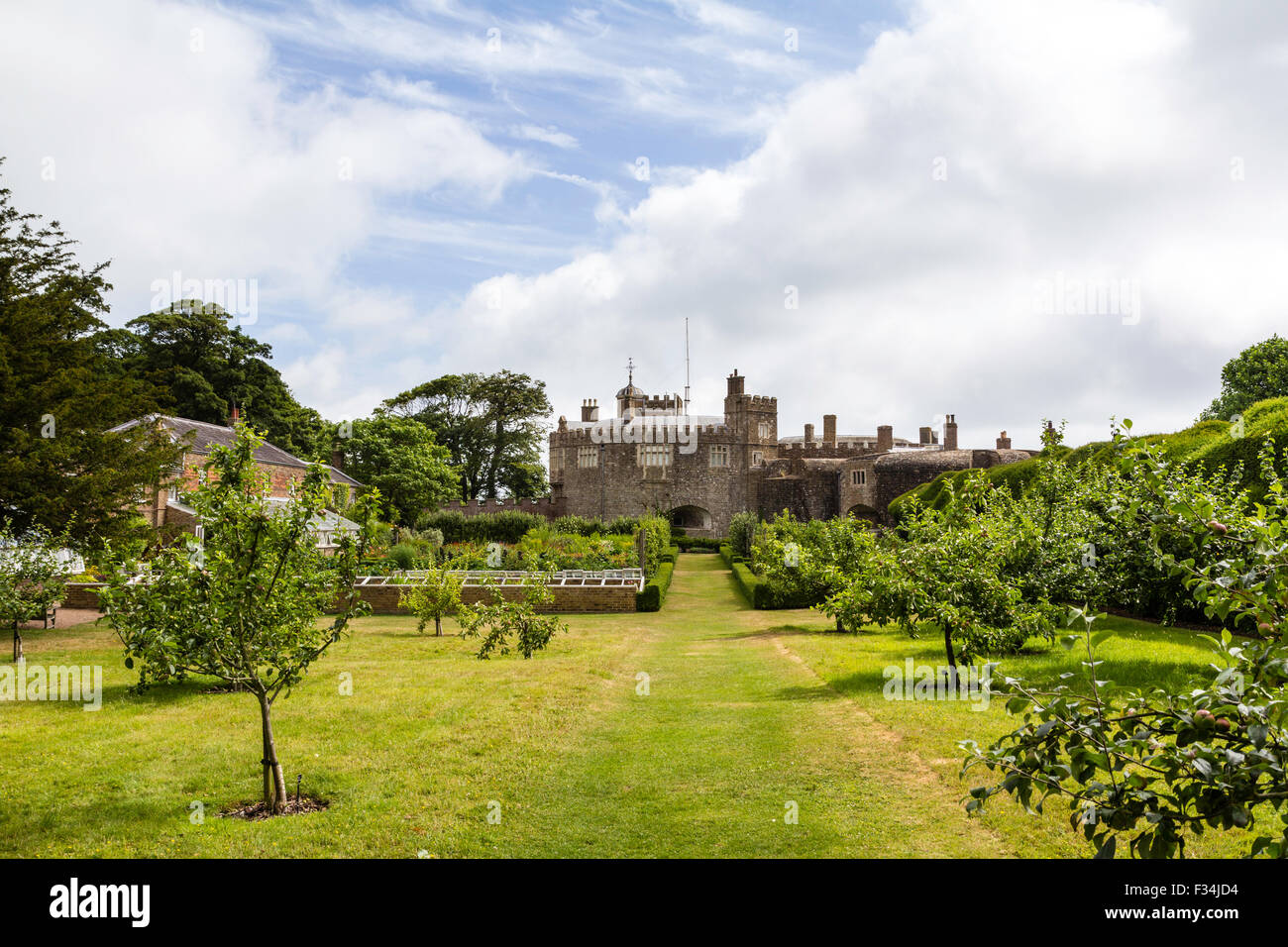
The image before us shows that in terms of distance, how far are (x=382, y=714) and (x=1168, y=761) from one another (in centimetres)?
918

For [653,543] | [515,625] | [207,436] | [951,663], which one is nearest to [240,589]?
[951,663]

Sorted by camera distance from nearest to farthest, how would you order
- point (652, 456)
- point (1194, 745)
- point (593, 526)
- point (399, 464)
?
1. point (1194, 745)
2. point (399, 464)
3. point (593, 526)
4. point (652, 456)

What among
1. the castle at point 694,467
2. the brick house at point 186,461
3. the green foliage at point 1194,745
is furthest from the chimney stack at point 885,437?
the green foliage at point 1194,745

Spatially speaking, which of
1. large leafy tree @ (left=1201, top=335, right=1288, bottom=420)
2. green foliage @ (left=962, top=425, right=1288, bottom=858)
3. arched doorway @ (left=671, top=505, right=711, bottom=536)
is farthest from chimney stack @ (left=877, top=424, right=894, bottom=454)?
green foliage @ (left=962, top=425, right=1288, bottom=858)

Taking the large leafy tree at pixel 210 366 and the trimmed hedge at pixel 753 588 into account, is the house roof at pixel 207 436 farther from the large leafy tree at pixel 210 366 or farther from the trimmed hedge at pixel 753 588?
the trimmed hedge at pixel 753 588

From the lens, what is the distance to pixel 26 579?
51.3 ft

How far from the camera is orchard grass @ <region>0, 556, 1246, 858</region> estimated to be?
19.6 feet

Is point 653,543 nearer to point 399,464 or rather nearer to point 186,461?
point 186,461

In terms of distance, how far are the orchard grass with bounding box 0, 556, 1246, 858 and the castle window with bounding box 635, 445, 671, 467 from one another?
38.9 metres

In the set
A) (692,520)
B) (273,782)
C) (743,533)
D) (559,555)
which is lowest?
(273,782)

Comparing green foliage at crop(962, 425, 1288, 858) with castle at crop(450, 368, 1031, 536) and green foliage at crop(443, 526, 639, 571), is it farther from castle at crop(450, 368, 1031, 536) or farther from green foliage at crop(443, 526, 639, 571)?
castle at crop(450, 368, 1031, 536)

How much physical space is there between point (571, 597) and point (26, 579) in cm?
1250
